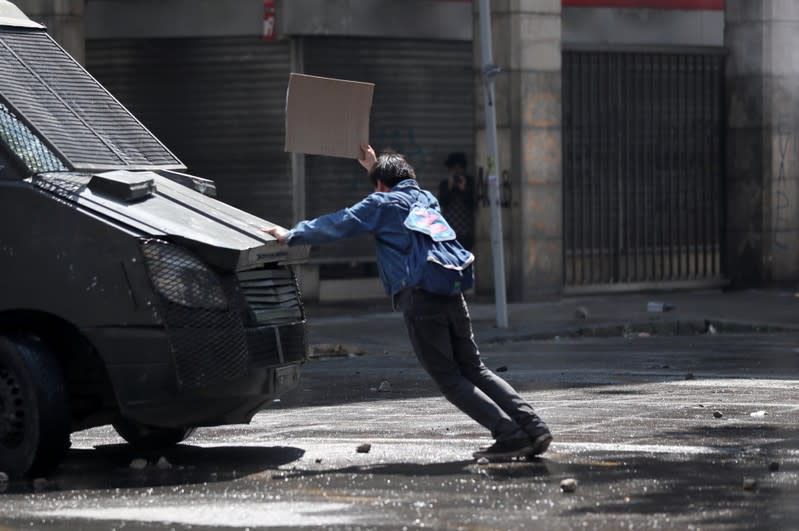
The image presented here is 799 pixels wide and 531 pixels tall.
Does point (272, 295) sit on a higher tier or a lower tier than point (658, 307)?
higher

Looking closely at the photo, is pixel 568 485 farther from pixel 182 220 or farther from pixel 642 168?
pixel 642 168

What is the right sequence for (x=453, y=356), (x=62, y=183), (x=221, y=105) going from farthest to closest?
(x=221, y=105)
(x=453, y=356)
(x=62, y=183)

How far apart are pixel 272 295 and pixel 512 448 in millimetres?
1435

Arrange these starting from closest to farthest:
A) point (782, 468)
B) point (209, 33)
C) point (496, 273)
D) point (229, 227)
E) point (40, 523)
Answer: point (40, 523), point (782, 468), point (229, 227), point (496, 273), point (209, 33)

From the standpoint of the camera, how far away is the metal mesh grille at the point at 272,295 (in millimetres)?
8914

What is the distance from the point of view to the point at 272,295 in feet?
29.9

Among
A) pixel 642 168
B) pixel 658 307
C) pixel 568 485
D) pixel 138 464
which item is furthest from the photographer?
pixel 642 168

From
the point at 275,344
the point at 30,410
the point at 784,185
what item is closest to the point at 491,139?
the point at 784,185

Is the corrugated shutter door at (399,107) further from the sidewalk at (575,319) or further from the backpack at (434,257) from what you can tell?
the backpack at (434,257)

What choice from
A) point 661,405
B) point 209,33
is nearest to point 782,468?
point 661,405

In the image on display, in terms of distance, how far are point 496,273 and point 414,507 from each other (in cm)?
1112

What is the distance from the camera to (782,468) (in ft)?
27.9

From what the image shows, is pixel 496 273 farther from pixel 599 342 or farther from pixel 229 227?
pixel 229 227

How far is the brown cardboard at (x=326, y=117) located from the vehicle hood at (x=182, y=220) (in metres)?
0.66
